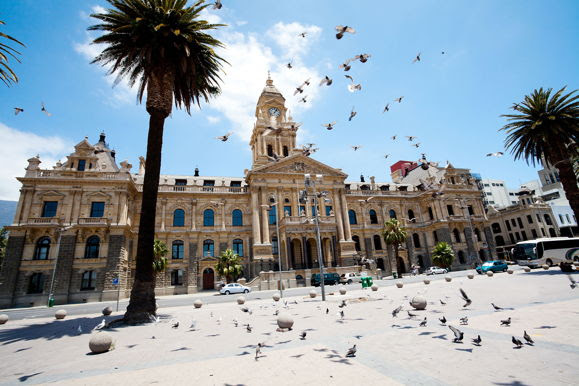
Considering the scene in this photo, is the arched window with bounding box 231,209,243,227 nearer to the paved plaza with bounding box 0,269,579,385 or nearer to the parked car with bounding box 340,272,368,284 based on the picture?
the parked car with bounding box 340,272,368,284

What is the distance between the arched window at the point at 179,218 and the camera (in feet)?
135

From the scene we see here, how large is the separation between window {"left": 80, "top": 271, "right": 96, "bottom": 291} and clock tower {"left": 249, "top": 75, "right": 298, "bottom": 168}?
92.7ft

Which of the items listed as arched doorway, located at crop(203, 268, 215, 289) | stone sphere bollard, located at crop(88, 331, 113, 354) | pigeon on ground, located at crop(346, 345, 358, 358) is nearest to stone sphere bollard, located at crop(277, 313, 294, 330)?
pigeon on ground, located at crop(346, 345, 358, 358)

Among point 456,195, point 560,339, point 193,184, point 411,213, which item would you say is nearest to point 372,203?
point 411,213

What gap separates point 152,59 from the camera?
622 inches

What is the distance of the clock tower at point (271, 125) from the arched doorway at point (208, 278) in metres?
19.8

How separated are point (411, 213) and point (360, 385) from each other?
176 ft

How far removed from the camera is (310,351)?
22.9 feet

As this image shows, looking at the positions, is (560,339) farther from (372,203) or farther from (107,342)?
(372,203)

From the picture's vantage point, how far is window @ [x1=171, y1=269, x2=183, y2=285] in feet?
126

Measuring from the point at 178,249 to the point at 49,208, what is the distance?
1572cm

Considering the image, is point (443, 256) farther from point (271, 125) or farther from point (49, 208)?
point (49, 208)

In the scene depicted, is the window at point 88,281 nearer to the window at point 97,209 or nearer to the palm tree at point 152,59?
the window at point 97,209

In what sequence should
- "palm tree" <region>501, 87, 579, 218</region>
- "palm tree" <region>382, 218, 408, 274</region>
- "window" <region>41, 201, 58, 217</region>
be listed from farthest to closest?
"palm tree" <region>382, 218, 408, 274</region>, "window" <region>41, 201, 58, 217</region>, "palm tree" <region>501, 87, 579, 218</region>
